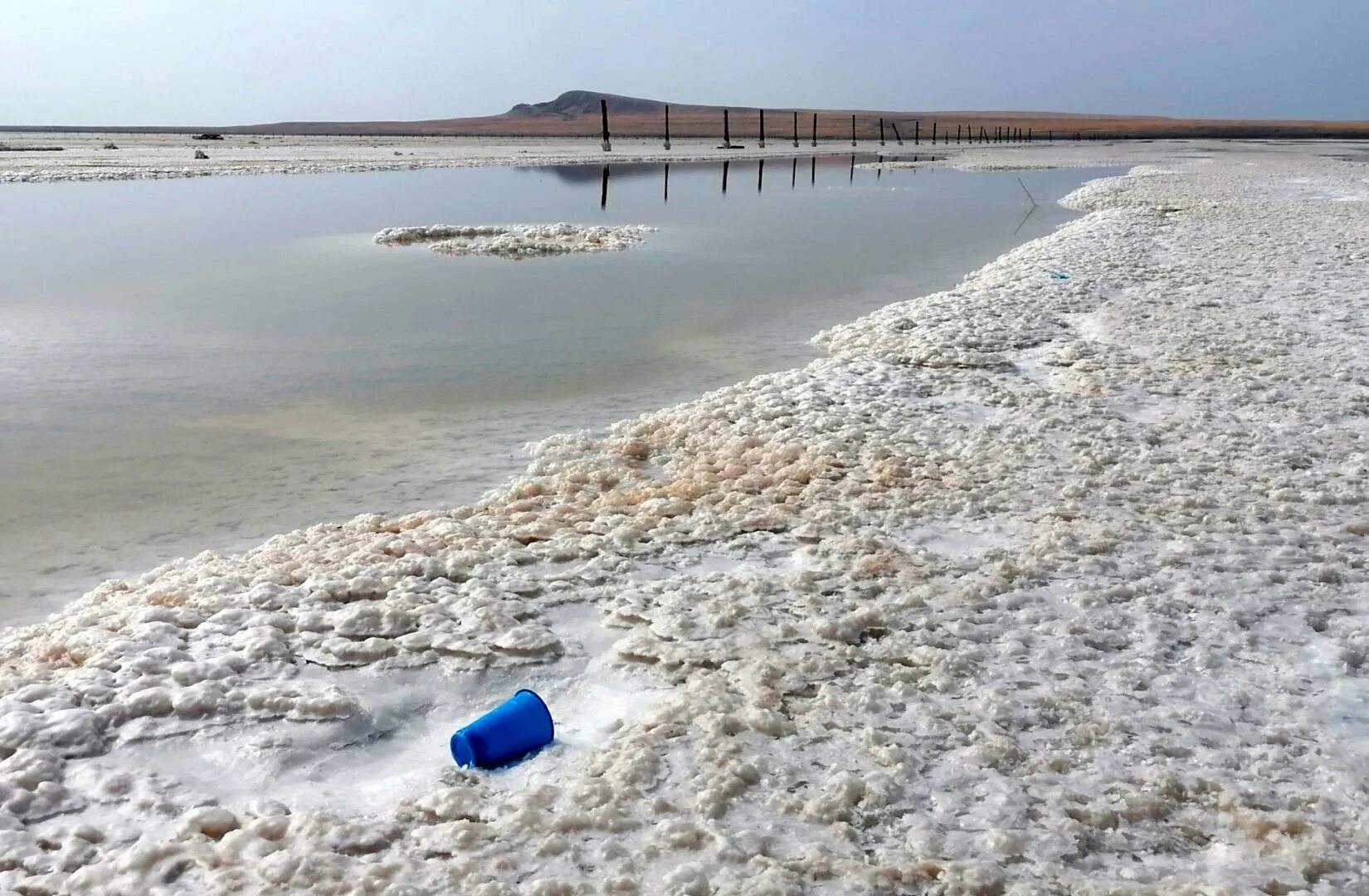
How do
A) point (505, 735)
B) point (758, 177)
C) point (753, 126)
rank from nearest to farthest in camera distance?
point (505, 735) < point (758, 177) < point (753, 126)

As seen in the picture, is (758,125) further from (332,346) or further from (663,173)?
(332,346)

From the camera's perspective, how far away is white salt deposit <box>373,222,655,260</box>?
47.4 feet

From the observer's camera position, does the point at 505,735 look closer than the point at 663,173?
Yes

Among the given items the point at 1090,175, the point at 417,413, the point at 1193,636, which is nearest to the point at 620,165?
the point at 1090,175

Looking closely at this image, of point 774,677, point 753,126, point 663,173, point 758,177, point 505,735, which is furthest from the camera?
point 753,126

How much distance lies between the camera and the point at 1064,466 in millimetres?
5219

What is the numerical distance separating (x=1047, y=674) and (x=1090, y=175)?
3379 cm

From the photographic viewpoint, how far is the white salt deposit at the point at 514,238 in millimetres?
14438

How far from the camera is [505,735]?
2.89m

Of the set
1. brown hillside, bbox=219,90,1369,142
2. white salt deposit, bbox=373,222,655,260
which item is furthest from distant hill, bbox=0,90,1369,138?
white salt deposit, bbox=373,222,655,260

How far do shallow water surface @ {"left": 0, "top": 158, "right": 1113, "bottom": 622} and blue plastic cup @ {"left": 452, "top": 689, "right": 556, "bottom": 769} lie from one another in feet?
7.32

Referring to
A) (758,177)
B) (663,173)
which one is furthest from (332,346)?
(663,173)

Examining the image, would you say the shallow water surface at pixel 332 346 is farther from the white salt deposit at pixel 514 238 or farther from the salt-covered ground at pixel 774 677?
the salt-covered ground at pixel 774 677

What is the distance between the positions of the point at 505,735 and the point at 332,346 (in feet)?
20.8
